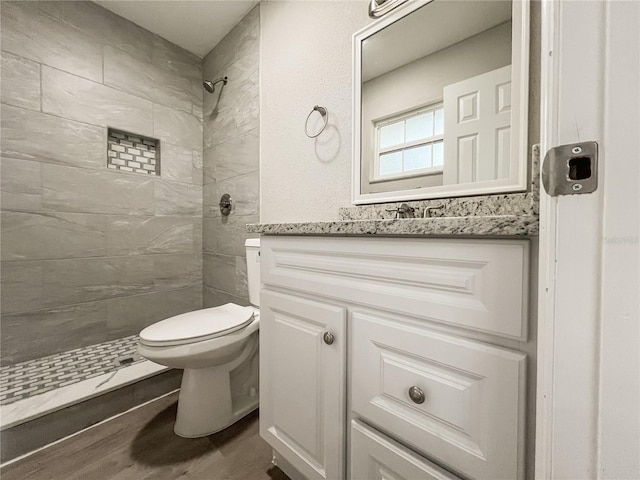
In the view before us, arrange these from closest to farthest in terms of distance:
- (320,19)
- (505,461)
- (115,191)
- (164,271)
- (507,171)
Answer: (505,461) → (507,171) → (320,19) → (115,191) → (164,271)

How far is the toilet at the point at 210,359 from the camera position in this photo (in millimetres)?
1051

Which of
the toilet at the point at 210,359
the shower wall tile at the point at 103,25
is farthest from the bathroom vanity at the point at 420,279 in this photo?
the shower wall tile at the point at 103,25

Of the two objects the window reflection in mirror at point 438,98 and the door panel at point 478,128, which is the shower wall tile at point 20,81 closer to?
the window reflection in mirror at point 438,98

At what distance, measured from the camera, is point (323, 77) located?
4.40 feet

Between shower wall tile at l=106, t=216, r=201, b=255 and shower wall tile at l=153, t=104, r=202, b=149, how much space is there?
0.58m

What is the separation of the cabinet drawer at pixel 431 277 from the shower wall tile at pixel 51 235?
5.34 ft

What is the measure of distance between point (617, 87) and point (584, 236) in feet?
0.46

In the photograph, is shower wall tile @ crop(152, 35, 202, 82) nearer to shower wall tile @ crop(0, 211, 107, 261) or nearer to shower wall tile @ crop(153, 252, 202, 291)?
shower wall tile @ crop(0, 211, 107, 261)

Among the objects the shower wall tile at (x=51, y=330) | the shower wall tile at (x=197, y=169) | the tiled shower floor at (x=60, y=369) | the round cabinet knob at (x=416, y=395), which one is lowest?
A: the tiled shower floor at (x=60, y=369)

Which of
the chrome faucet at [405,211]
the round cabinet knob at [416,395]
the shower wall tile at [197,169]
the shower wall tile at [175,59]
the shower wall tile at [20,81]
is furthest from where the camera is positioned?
the shower wall tile at [197,169]

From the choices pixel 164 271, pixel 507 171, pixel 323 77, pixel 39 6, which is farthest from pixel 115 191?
pixel 507 171

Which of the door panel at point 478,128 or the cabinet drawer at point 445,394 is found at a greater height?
the door panel at point 478,128

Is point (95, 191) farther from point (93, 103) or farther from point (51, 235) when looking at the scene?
point (93, 103)

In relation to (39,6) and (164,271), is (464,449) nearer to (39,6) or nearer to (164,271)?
(164,271)
